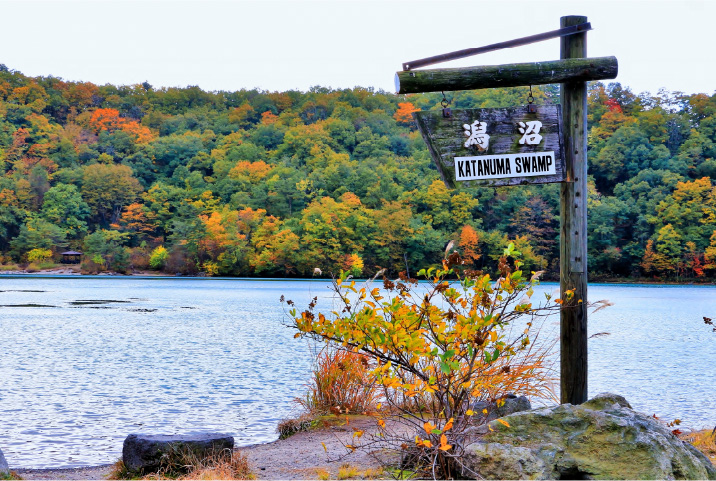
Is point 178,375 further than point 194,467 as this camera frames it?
Yes

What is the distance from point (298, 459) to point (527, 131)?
3244mm

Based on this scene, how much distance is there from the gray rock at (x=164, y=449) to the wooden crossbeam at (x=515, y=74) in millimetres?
3121

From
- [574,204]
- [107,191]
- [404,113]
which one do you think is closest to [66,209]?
[107,191]

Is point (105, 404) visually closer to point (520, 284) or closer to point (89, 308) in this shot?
point (520, 284)

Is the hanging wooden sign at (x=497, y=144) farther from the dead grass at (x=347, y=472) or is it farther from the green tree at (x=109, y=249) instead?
the green tree at (x=109, y=249)

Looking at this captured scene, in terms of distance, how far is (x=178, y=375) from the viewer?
12.9 m

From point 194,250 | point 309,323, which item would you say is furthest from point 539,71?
point 194,250

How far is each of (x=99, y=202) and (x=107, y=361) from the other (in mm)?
61323

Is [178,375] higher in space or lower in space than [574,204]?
lower

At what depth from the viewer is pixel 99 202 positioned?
71938 millimetres

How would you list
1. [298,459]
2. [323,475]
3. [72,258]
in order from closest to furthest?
[323,475] < [298,459] < [72,258]

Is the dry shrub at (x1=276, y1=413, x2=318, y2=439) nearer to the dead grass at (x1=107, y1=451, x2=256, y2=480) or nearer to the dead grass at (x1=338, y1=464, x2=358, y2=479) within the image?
the dead grass at (x1=107, y1=451, x2=256, y2=480)

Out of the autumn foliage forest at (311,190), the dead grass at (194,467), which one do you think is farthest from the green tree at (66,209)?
the dead grass at (194,467)

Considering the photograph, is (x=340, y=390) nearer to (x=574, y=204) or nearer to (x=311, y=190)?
(x=574, y=204)
